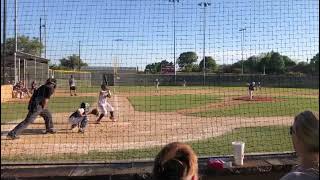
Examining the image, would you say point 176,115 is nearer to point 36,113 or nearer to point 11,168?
point 36,113

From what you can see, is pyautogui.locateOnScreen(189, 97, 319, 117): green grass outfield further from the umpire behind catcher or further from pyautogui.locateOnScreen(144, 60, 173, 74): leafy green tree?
pyautogui.locateOnScreen(144, 60, 173, 74): leafy green tree

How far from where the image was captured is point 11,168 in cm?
589

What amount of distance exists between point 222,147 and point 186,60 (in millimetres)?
3201

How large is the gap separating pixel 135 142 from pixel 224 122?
515cm

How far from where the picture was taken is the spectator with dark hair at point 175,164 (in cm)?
262

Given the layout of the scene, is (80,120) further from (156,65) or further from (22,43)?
(22,43)

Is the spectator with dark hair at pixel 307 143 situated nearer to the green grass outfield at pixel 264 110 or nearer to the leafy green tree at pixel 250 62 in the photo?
the leafy green tree at pixel 250 62

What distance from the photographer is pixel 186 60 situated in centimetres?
762

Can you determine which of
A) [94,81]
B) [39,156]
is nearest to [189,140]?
[39,156]

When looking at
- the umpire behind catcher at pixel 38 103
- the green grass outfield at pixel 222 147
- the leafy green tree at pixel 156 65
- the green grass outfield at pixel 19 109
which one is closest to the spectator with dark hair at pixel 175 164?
the leafy green tree at pixel 156 65

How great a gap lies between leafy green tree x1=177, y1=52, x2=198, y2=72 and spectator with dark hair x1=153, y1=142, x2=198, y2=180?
4.76 metres

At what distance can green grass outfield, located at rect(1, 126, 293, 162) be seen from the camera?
9039 mm

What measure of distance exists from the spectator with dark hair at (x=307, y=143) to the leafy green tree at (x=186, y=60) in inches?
178

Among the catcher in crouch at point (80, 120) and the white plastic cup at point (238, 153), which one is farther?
the catcher in crouch at point (80, 120)
